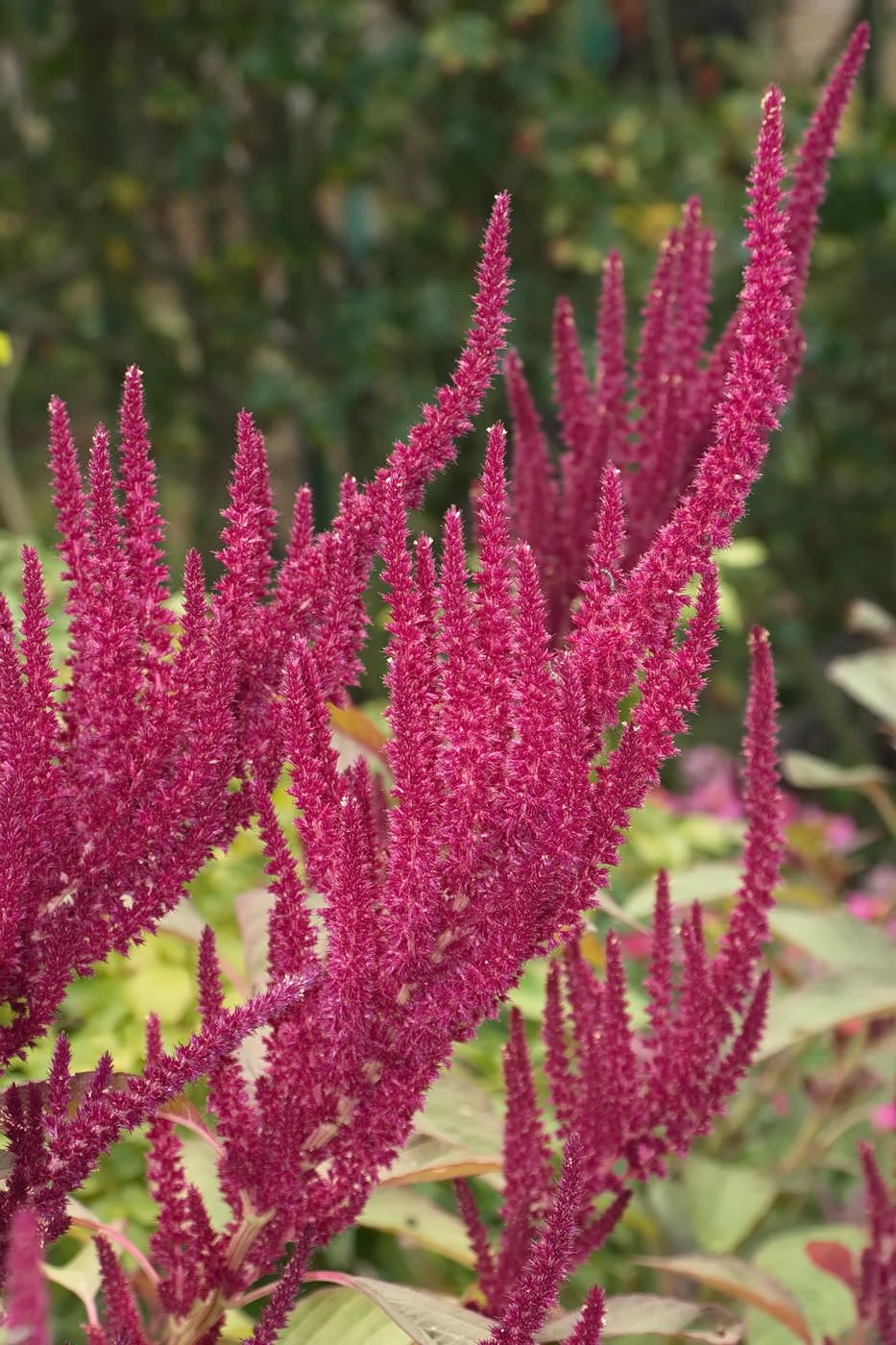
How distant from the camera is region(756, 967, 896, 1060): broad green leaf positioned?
1.01 metres

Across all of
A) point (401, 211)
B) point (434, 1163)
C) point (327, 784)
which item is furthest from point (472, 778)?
point (401, 211)

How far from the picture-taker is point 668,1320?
2.10 feet

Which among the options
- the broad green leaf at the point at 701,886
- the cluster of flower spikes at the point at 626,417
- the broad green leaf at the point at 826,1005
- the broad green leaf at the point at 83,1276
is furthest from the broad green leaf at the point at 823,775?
the broad green leaf at the point at 83,1276

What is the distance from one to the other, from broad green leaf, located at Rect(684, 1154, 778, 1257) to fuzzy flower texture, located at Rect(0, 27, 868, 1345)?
65 centimetres

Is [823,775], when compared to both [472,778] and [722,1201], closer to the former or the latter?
[722,1201]

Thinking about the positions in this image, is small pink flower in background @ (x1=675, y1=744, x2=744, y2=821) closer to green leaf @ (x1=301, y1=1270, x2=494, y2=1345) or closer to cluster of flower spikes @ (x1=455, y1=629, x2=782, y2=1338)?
cluster of flower spikes @ (x1=455, y1=629, x2=782, y2=1338)

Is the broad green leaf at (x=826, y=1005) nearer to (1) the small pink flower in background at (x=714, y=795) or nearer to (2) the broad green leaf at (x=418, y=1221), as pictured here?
(2) the broad green leaf at (x=418, y=1221)

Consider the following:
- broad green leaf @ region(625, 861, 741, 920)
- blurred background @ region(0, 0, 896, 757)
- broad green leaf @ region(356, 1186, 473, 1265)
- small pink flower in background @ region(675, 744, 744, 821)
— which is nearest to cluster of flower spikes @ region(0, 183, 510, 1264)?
broad green leaf @ region(356, 1186, 473, 1265)

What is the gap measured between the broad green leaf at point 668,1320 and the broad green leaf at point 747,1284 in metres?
0.12

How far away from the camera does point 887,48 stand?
13.7ft

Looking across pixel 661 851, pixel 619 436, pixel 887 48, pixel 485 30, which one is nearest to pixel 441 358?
pixel 485 30

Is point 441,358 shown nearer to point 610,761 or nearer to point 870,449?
point 870,449

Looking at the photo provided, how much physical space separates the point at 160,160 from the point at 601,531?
384cm

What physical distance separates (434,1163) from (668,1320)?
14cm
